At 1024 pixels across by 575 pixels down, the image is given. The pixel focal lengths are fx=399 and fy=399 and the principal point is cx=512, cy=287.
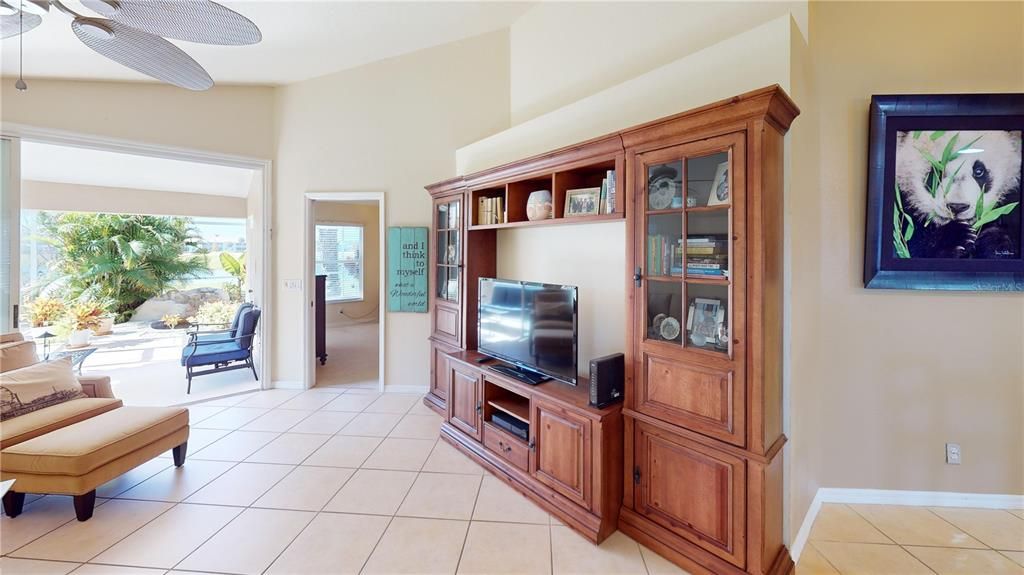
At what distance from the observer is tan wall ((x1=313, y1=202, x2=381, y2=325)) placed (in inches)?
313

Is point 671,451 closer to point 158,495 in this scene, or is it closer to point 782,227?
point 782,227

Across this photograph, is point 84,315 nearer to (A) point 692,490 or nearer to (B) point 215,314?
(B) point 215,314

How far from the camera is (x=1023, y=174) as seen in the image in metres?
2.18

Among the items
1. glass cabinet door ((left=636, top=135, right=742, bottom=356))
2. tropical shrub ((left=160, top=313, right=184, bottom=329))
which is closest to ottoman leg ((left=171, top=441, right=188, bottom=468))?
glass cabinet door ((left=636, top=135, right=742, bottom=356))

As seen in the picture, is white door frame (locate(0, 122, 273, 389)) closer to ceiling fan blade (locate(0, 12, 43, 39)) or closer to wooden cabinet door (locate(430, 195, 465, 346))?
wooden cabinet door (locate(430, 195, 465, 346))

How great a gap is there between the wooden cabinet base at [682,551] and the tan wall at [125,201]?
298 inches

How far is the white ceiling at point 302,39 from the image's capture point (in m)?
2.96

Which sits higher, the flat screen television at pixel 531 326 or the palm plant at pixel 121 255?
the palm plant at pixel 121 255

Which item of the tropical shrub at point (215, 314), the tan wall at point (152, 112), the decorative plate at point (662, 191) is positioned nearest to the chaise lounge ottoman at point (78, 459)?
the tan wall at point (152, 112)

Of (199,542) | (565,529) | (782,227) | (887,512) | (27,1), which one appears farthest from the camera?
(887,512)

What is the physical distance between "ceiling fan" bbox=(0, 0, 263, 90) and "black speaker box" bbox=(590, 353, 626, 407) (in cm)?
228

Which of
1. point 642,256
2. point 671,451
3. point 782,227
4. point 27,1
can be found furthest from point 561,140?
point 27,1

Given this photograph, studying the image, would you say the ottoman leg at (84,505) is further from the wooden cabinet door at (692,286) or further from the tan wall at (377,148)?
the wooden cabinet door at (692,286)

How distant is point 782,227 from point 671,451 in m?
1.17
